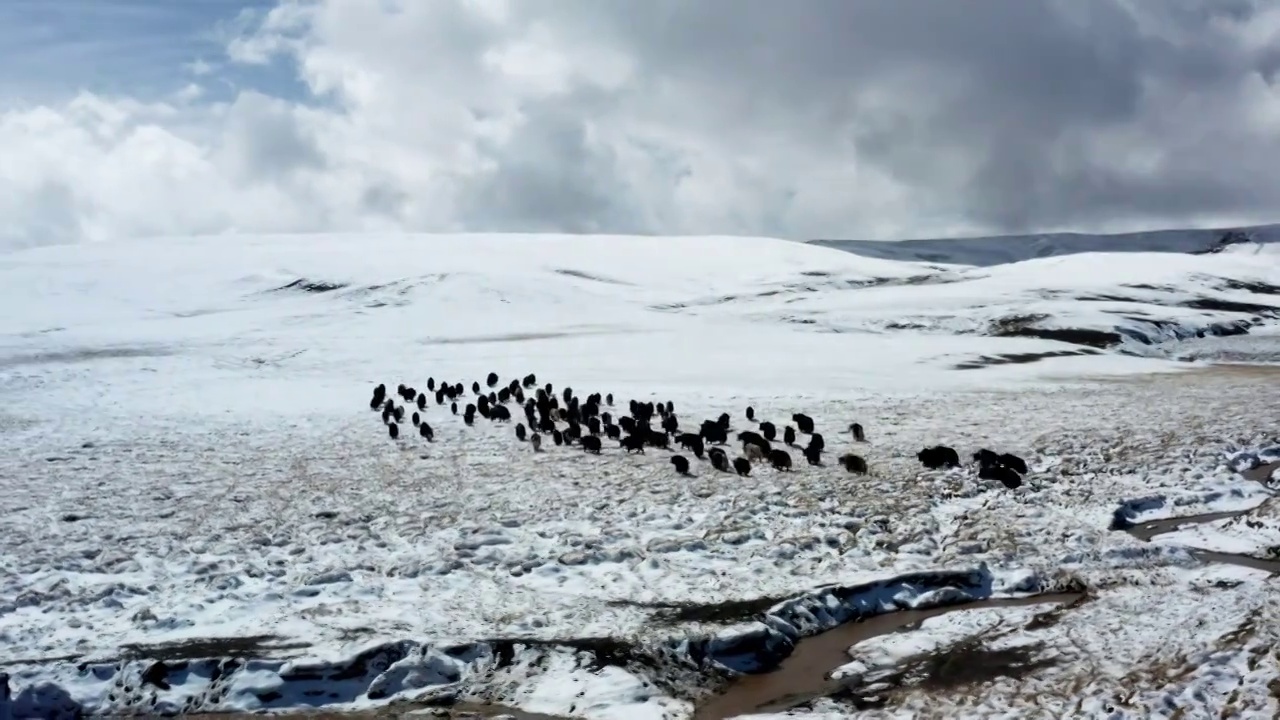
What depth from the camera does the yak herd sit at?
1959 centimetres

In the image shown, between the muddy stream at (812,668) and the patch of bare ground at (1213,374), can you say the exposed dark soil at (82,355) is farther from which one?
the muddy stream at (812,668)

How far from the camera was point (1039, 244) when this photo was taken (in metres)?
187

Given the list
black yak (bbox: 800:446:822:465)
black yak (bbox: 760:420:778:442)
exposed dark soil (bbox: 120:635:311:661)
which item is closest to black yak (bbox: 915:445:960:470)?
black yak (bbox: 800:446:822:465)

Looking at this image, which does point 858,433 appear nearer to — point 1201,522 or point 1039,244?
point 1201,522

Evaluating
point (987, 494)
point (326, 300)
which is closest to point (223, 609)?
point (987, 494)

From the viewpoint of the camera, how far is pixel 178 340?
169ft

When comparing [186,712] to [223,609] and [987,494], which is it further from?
[987,494]

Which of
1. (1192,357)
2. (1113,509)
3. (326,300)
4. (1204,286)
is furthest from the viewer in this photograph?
(1204,286)

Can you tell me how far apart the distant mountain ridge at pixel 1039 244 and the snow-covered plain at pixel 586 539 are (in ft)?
413

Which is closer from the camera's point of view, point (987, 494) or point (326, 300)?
point (987, 494)

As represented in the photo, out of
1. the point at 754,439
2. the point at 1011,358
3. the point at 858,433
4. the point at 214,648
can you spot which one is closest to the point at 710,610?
the point at 214,648

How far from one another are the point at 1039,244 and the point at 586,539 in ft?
617

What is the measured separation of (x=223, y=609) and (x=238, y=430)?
12788 mm

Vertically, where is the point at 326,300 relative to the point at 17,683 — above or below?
above
